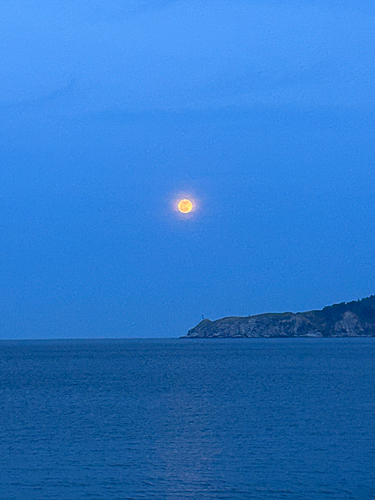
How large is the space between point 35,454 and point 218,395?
38353 mm

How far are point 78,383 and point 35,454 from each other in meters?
57.5

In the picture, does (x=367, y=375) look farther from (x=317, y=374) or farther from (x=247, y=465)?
(x=247, y=465)

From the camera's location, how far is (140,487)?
34.4 m

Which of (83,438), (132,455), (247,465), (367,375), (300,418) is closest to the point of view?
(247,465)

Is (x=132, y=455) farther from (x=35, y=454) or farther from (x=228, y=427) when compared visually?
(x=228, y=427)

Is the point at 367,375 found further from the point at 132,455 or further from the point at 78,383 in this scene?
the point at 132,455

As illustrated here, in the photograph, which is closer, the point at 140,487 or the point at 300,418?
the point at 140,487

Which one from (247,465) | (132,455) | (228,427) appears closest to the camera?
(247,465)

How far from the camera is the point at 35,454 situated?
42.4 m

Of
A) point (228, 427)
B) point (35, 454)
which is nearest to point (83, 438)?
point (35, 454)

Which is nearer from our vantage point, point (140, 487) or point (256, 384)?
point (140, 487)

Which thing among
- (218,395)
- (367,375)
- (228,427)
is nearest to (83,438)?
(228,427)

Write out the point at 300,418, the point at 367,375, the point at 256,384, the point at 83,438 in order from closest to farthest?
the point at 83,438 → the point at 300,418 → the point at 256,384 → the point at 367,375

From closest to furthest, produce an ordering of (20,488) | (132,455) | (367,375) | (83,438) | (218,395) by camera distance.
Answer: (20,488)
(132,455)
(83,438)
(218,395)
(367,375)
